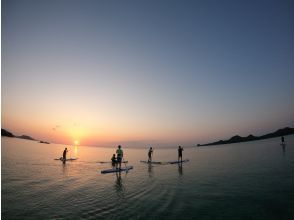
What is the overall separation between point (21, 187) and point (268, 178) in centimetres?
2566

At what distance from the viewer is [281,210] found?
13.7 m

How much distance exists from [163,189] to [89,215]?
28.8 feet

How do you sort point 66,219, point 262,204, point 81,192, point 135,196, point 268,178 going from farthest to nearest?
point 268,178 → point 81,192 → point 135,196 → point 262,204 → point 66,219

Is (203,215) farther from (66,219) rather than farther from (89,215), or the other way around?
(66,219)

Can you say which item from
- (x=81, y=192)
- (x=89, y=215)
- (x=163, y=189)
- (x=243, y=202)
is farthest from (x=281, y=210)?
(x=81, y=192)

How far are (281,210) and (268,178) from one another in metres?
10.9

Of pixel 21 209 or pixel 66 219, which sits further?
pixel 21 209

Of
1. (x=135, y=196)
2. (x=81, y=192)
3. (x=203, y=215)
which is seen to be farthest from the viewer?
(x=81, y=192)

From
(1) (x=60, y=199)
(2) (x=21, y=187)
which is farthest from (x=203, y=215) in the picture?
(2) (x=21, y=187)

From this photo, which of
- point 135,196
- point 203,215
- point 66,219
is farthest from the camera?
point 135,196

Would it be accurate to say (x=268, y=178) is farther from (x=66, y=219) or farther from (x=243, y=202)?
(x=66, y=219)

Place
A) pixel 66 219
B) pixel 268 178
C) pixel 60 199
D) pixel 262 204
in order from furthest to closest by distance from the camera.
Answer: pixel 268 178 → pixel 60 199 → pixel 262 204 → pixel 66 219

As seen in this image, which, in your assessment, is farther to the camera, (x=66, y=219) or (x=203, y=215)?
(x=203, y=215)

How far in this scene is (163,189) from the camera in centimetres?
2011
